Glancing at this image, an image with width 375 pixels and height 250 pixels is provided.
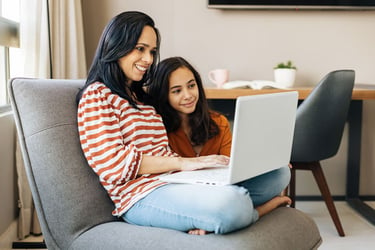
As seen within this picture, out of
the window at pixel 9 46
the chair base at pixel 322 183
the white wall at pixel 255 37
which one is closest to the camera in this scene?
the window at pixel 9 46

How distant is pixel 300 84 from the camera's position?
3039mm

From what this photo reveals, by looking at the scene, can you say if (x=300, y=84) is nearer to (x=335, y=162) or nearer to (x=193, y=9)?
(x=335, y=162)

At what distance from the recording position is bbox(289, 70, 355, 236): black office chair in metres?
2.35

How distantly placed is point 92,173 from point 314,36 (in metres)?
1.93

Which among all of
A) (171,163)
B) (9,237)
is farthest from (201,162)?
(9,237)

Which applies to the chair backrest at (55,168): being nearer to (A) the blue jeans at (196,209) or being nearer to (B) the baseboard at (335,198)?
(A) the blue jeans at (196,209)

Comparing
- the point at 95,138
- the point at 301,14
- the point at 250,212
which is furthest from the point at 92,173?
the point at 301,14

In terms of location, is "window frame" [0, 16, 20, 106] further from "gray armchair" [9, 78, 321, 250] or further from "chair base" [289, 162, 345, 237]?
"chair base" [289, 162, 345, 237]

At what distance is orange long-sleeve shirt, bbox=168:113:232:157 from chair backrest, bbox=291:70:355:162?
2.21 ft

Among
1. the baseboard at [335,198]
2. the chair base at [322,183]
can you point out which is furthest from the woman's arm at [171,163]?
the baseboard at [335,198]

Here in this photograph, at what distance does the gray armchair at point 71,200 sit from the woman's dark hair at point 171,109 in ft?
1.13

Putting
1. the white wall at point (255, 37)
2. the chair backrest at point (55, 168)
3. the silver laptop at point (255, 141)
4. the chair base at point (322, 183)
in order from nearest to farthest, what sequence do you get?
1. the silver laptop at point (255, 141)
2. the chair backrest at point (55, 168)
3. the chair base at point (322, 183)
4. the white wall at point (255, 37)

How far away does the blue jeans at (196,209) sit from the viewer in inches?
50.3

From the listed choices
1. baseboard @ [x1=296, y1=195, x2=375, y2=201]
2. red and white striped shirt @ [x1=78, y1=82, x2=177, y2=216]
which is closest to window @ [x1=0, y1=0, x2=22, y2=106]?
red and white striped shirt @ [x1=78, y1=82, x2=177, y2=216]
